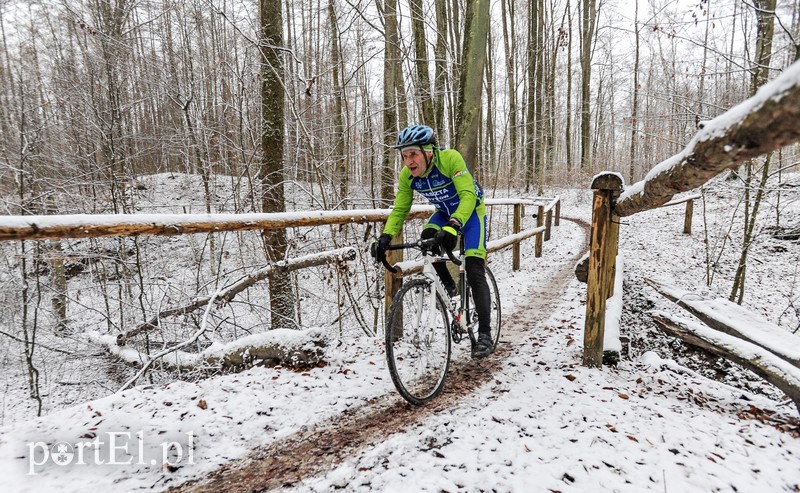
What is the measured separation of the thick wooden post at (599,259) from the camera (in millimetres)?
3143

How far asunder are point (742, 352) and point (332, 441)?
312 centimetres

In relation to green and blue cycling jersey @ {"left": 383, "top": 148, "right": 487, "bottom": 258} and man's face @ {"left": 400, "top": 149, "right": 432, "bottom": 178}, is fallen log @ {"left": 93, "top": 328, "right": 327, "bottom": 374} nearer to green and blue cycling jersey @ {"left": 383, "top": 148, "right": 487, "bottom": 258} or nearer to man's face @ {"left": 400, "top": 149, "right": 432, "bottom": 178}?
green and blue cycling jersey @ {"left": 383, "top": 148, "right": 487, "bottom": 258}

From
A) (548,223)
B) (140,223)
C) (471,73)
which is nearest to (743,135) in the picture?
(140,223)

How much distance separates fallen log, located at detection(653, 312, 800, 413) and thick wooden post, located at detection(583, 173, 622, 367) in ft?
2.65

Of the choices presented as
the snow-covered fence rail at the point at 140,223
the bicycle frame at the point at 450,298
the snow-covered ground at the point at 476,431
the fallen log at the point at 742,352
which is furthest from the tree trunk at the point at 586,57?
the snow-covered fence rail at the point at 140,223

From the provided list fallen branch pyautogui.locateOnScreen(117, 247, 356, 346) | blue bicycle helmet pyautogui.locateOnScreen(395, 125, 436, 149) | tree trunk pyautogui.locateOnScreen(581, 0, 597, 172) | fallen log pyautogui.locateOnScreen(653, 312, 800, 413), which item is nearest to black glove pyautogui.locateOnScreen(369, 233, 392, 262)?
blue bicycle helmet pyautogui.locateOnScreen(395, 125, 436, 149)

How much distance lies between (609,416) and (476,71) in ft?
16.5

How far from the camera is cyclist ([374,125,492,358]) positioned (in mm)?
3107

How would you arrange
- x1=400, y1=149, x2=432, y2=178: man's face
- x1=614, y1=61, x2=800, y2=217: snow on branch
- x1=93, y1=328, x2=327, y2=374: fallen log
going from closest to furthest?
x1=614, y1=61, x2=800, y2=217: snow on branch, x1=400, y1=149, x2=432, y2=178: man's face, x1=93, y1=328, x2=327, y2=374: fallen log

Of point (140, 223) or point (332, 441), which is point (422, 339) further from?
point (140, 223)

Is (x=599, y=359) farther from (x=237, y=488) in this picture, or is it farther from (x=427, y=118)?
(x=427, y=118)

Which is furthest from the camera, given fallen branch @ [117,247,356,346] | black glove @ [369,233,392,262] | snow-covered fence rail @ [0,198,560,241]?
fallen branch @ [117,247,356,346]

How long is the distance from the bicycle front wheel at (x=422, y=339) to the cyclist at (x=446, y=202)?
1.25 feet

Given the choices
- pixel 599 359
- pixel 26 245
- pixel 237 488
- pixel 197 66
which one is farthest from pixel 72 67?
pixel 599 359
